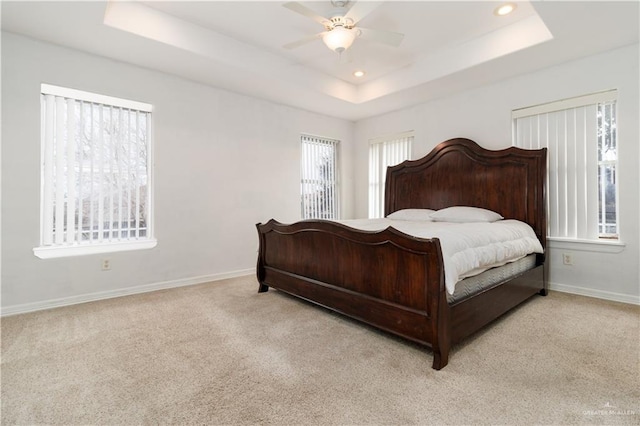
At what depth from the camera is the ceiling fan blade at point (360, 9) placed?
2.26m

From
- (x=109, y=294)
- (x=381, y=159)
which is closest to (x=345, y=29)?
(x=381, y=159)

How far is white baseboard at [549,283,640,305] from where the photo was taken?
116 inches

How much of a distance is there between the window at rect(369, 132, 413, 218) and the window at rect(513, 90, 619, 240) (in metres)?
1.73

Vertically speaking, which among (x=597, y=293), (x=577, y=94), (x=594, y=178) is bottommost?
(x=597, y=293)

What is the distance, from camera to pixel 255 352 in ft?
6.62

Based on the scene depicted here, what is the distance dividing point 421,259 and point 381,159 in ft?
A: 12.0

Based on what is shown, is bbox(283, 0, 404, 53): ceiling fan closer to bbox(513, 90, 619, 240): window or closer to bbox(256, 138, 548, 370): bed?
bbox(256, 138, 548, 370): bed

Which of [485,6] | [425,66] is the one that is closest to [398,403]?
[485,6]

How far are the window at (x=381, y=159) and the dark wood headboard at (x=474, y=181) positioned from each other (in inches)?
15.2

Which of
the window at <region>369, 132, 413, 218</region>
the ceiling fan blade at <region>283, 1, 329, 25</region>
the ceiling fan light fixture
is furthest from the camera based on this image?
the window at <region>369, 132, 413, 218</region>

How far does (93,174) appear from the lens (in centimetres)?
324

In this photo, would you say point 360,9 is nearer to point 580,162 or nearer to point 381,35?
point 381,35

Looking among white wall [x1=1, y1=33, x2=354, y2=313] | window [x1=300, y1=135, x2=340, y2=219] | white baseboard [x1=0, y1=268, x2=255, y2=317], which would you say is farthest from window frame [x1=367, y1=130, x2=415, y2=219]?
white baseboard [x1=0, y1=268, x2=255, y2=317]

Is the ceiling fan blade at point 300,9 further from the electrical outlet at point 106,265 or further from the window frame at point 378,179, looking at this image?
the electrical outlet at point 106,265
